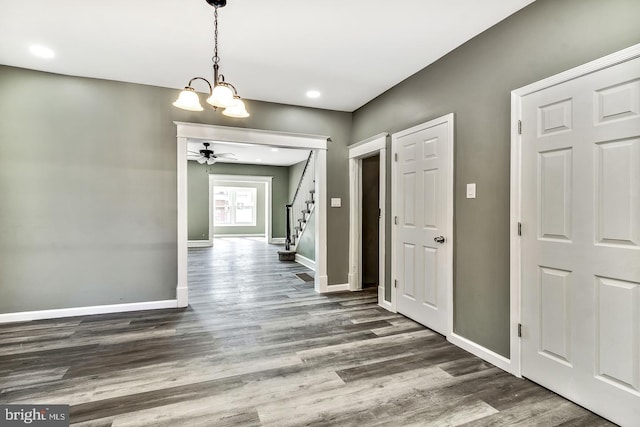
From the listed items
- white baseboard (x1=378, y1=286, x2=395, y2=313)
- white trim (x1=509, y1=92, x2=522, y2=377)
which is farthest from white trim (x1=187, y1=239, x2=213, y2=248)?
white trim (x1=509, y1=92, x2=522, y2=377)

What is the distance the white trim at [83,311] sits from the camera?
3219 millimetres

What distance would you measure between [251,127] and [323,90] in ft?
3.54

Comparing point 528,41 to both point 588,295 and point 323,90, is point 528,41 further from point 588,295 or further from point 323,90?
point 323,90

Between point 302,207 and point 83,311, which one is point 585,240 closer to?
point 83,311

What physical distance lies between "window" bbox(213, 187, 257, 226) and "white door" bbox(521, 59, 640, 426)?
11.5 m

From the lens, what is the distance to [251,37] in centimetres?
259

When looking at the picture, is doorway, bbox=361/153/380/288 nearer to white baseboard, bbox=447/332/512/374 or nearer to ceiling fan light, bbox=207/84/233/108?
white baseboard, bbox=447/332/512/374

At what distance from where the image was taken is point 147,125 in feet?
11.9

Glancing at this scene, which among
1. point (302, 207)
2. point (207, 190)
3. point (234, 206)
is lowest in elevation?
point (302, 207)

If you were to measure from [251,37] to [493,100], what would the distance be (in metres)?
2.08

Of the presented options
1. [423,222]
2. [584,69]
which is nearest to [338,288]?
[423,222]

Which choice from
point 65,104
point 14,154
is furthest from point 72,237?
point 65,104

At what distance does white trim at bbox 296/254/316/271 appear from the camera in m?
6.22

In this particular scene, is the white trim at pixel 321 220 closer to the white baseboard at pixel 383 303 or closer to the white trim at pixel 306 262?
the white baseboard at pixel 383 303
